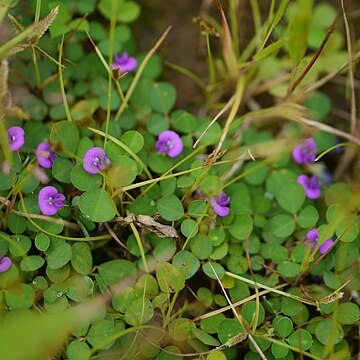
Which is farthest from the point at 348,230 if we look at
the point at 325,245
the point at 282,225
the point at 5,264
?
the point at 5,264

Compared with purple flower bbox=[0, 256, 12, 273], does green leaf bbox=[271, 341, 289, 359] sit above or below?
below

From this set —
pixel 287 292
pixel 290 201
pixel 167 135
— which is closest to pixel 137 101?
pixel 167 135

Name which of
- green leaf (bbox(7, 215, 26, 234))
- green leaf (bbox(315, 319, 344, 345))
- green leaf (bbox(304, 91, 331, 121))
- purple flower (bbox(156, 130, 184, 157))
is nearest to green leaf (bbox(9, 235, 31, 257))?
green leaf (bbox(7, 215, 26, 234))

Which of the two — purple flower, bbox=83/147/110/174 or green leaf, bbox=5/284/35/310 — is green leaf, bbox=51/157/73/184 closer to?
purple flower, bbox=83/147/110/174

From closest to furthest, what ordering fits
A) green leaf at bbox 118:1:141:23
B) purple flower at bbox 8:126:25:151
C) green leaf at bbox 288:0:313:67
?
green leaf at bbox 288:0:313:67 < purple flower at bbox 8:126:25:151 < green leaf at bbox 118:1:141:23

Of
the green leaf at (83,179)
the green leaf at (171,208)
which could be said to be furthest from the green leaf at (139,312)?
the green leaf at (83,179)

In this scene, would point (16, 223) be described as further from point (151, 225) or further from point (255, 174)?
point (255, 174)

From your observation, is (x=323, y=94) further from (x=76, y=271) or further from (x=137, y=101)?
(x=76, y=271)
